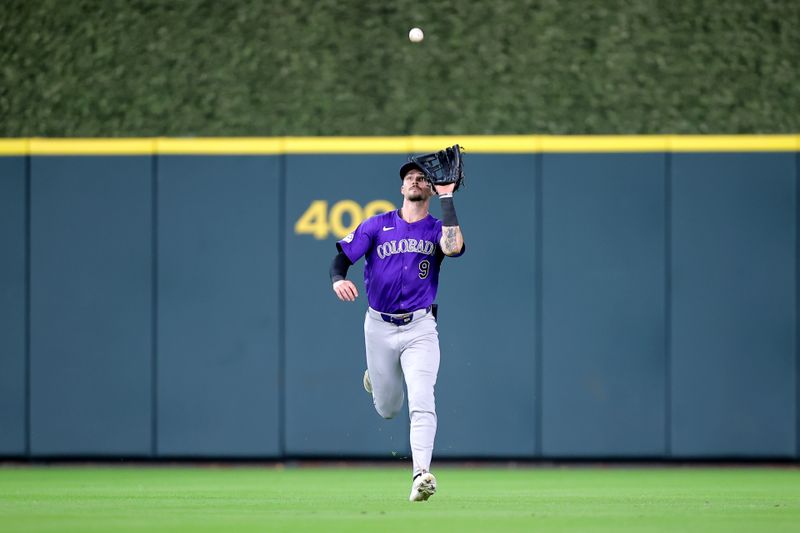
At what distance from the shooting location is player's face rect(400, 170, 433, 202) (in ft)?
23.3

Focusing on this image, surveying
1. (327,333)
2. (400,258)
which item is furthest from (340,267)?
(327,333)

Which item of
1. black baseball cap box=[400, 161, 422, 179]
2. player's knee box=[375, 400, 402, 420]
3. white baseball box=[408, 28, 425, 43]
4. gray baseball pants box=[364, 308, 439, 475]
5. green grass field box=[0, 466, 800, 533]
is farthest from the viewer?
white baseball box=[408, 28, 425, 43]

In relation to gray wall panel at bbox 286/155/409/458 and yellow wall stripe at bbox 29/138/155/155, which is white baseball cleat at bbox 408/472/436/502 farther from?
yellow wall stripe at bbox 29/138/155/155

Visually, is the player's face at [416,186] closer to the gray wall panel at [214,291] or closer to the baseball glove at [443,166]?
Answer: the baseball glove at [443,166]

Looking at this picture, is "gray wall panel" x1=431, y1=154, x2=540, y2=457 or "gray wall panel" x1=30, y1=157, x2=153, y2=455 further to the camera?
"gray wall panel" x1=30, y1=157, x2=153, y2=455

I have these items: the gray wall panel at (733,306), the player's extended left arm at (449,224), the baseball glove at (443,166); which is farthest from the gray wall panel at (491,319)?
the player's extended left arm at (449,224)

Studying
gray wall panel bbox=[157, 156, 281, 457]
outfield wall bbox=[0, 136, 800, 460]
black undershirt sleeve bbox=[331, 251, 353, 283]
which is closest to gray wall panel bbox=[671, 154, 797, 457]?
outfield wall bbox=[0, 136, 800, 460]

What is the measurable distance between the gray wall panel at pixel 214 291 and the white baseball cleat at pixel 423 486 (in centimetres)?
336

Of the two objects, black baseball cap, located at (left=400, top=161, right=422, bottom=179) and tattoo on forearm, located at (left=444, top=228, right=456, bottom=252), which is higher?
black baseball cap, located at (left=400, top=161, right=422, bottom=179)

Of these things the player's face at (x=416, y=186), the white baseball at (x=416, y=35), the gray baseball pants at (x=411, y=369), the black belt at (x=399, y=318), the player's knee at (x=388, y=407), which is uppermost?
the white baseball at (x=416, y=35)

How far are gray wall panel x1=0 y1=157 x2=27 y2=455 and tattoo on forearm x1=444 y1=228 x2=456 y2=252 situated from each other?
448cm

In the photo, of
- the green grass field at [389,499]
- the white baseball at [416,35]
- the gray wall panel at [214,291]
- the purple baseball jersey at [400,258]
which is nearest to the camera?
the green grass field at [389,499]

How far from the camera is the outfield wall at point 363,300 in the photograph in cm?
997

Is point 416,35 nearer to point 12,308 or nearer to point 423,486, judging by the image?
point 12,308
